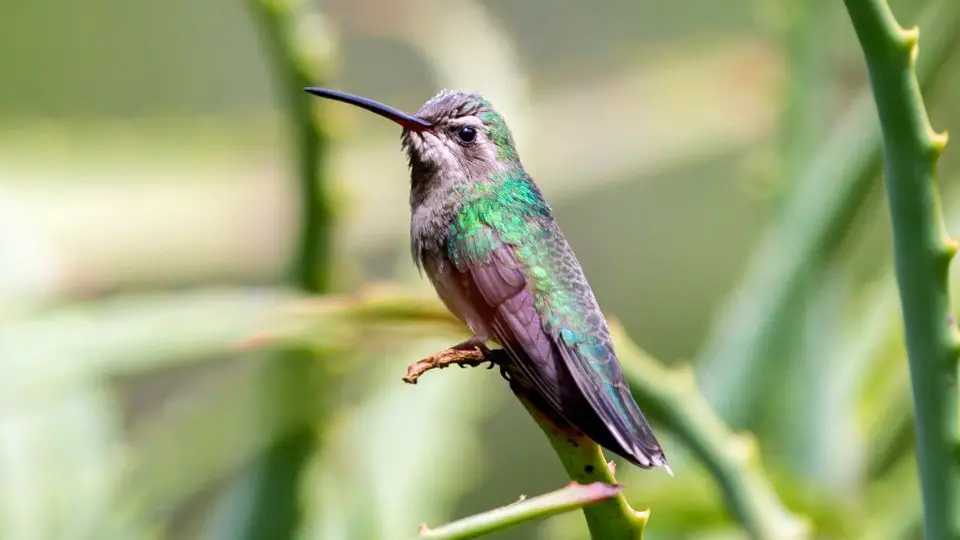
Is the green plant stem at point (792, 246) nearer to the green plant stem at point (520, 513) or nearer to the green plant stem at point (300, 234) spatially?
the green plant stem at point (300, 234)


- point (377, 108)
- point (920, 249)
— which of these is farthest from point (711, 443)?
point (377, 108)

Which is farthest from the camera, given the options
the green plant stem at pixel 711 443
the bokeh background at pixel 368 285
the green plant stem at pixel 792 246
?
the green plant stem at pixel 792 246

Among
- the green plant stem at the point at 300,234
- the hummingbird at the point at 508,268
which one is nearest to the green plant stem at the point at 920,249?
the hummingbird at the point at 508,268

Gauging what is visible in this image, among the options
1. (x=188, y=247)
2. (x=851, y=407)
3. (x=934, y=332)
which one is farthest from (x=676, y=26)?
(x=934, y=332)

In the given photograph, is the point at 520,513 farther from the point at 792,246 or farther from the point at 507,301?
the point at 792,246

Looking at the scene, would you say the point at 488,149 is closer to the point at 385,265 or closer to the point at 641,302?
the point at 385,265

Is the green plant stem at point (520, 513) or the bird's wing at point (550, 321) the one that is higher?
the bird's wing at point (550, 321)
